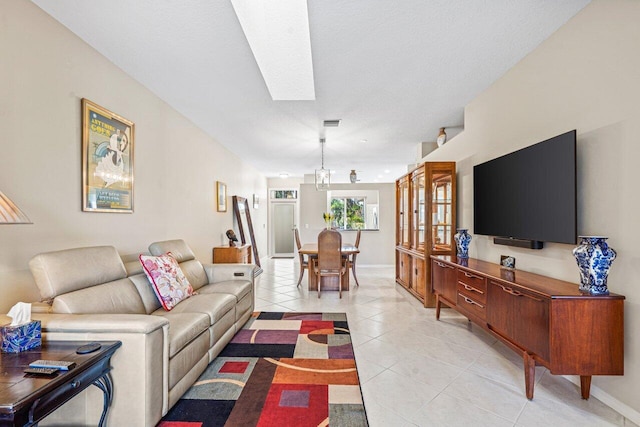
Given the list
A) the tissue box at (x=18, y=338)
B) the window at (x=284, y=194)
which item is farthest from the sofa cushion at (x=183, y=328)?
the window at (x=284, y=194)

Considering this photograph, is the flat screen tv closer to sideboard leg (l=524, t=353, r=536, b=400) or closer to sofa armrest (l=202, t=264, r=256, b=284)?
sideboard leg (l=524, t=353, r=536, b=400)

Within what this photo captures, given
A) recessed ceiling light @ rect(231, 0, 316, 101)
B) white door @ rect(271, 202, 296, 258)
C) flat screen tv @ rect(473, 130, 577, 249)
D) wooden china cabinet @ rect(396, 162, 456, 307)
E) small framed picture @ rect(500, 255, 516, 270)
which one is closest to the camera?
recessed ceiling light @ rect(231, 0, 316, 101)

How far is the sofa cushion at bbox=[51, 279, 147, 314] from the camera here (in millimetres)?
1851

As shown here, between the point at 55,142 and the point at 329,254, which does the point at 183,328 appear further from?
the point at 329,254

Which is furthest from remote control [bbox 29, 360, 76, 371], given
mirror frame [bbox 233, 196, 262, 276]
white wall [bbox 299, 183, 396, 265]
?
white wall [bbox 299, 183, 396, 265]

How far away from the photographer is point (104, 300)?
2.11 meters

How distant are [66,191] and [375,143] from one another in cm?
454

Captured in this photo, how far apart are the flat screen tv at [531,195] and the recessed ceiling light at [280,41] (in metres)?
2.02

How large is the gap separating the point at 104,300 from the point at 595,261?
3.17m

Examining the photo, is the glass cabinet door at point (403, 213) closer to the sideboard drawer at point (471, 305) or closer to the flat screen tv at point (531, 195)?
the flat screen tv at point (531, 195)

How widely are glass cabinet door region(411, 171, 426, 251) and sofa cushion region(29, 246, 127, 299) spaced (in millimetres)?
3649

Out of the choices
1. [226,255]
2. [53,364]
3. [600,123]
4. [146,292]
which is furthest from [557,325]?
[226,255]

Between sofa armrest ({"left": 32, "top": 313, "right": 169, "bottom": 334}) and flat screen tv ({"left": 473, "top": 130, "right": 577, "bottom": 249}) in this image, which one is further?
flat screen tv ({"left": 473, "top": 130, "right": 577, "bottom": 249})

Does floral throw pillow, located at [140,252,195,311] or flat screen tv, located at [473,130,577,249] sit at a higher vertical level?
flat screen tv, located at [473,130,577,249]
